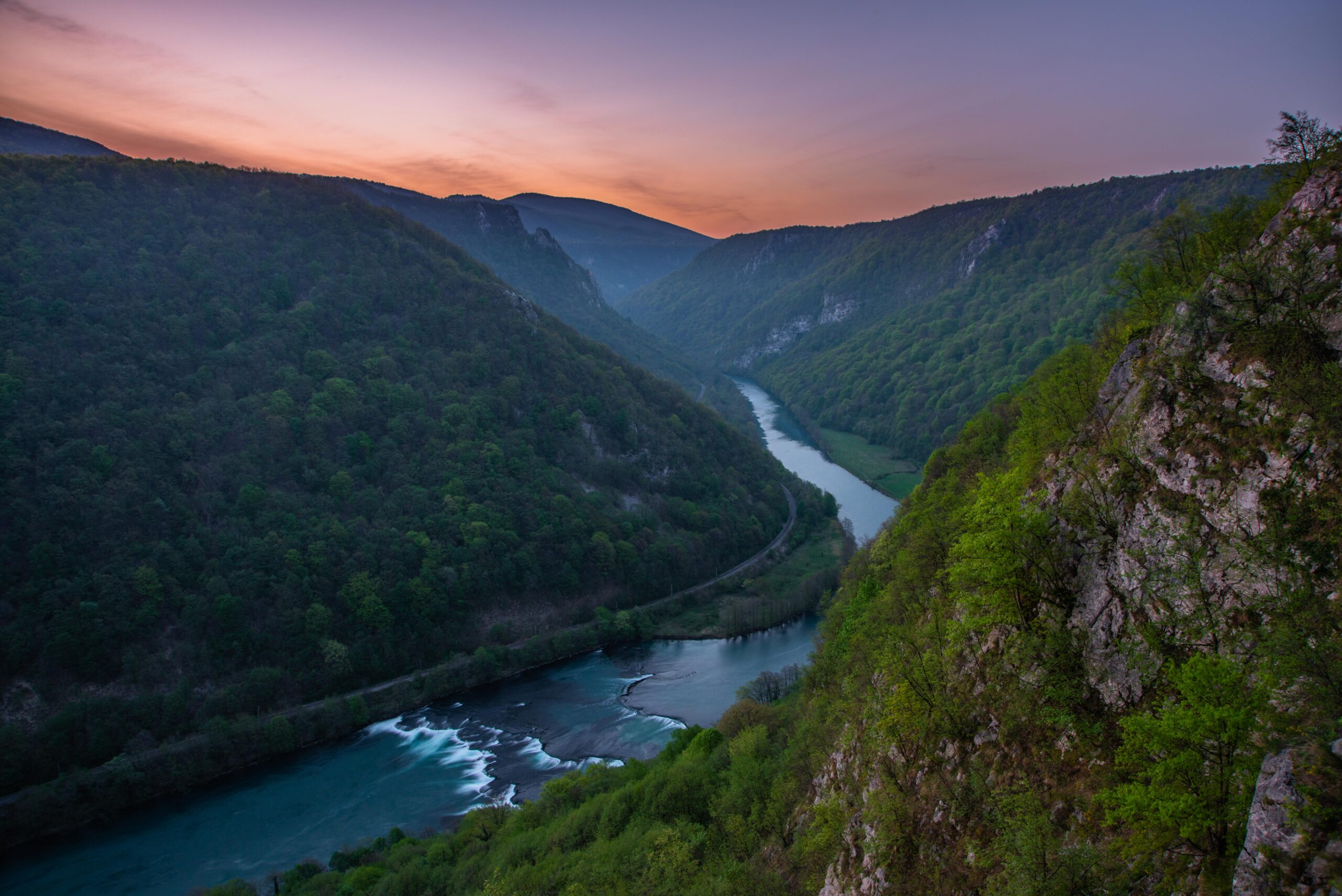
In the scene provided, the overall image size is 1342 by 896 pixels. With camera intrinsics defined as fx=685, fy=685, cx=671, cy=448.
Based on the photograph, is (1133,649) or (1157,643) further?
(1133,649)

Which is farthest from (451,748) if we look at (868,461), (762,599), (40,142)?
(40,142)

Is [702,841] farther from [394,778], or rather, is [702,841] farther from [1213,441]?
[394,778]

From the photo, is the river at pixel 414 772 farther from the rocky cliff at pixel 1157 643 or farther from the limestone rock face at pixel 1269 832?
the limestone rock face at pixel 1269 832

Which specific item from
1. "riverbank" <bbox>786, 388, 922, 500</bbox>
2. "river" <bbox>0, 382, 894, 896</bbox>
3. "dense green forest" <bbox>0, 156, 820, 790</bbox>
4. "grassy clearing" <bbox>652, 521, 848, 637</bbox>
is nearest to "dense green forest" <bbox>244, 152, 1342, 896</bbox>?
"river" <bbox>0, 382, 894, 896</bbox>

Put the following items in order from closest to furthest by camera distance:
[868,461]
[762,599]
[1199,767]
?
[1199,767] < [762,599] < [868,461]

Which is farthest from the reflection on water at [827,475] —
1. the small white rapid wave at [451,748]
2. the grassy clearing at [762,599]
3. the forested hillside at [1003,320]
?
the small white rapid wave at [451,748]

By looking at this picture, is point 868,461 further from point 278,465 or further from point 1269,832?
point 1269,832
